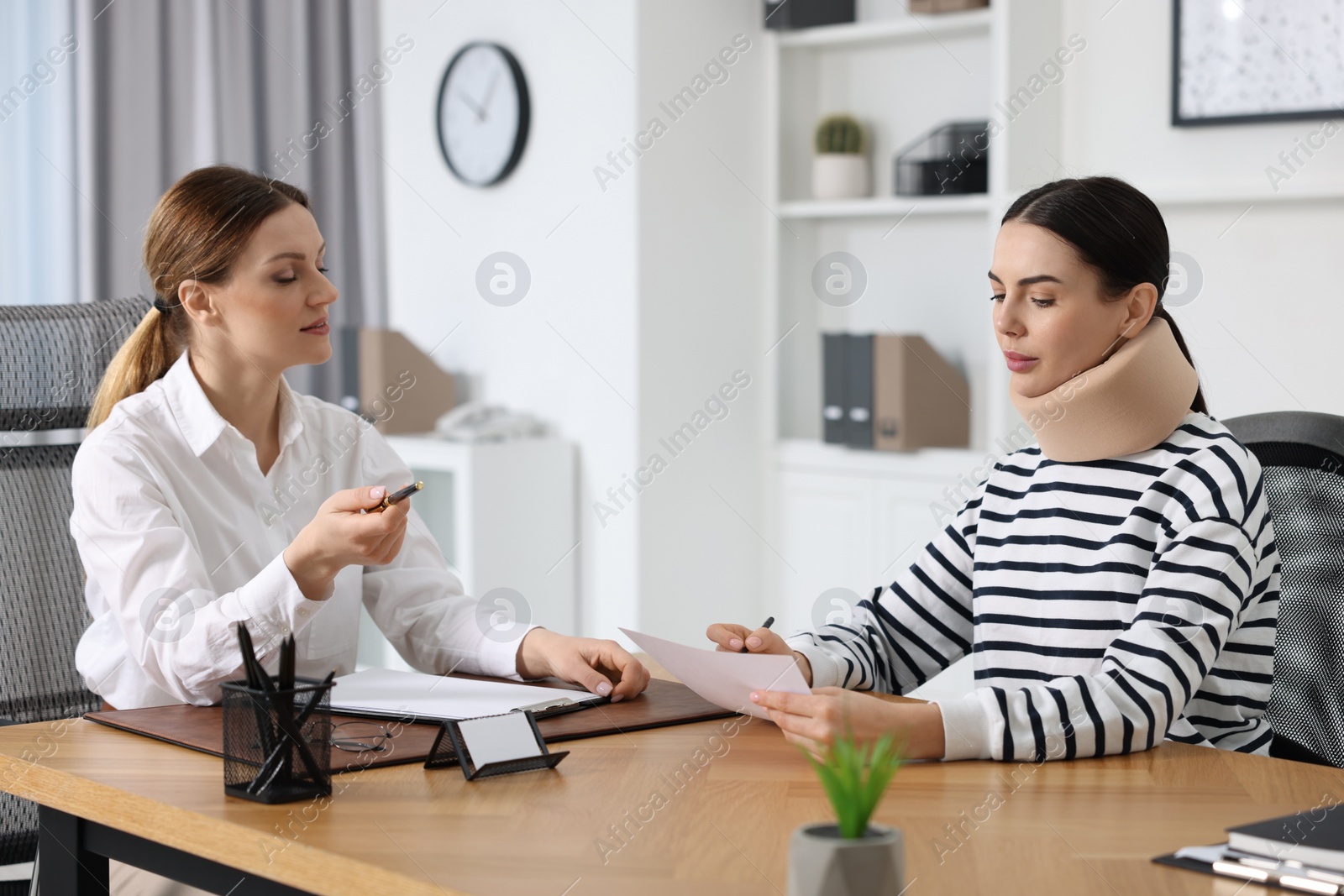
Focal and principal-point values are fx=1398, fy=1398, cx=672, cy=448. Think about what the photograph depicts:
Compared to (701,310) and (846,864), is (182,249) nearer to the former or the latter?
(846,864)

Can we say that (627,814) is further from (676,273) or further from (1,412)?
(676,273)

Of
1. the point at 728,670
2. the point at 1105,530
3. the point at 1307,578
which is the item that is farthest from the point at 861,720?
the point at 1307,578

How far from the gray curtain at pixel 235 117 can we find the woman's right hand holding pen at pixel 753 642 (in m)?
→ 2.67

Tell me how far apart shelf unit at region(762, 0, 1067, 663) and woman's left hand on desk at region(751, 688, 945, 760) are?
Answer: 6.88 feet

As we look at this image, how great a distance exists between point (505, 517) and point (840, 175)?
1243 millimetres

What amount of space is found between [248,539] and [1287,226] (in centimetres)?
230

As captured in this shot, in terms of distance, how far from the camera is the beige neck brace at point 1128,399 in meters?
1.39

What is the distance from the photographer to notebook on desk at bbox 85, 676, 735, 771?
1.23 m

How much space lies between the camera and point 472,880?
0.92 m

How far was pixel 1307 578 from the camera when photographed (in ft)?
5.13

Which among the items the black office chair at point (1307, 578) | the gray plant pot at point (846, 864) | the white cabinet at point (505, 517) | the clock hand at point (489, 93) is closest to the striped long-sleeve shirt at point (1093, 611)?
the black office chair at point (1307, 578)

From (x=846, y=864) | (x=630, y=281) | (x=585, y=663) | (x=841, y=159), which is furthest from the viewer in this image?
(x=841, y=159)

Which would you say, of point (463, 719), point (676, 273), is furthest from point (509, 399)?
point (463, 719)

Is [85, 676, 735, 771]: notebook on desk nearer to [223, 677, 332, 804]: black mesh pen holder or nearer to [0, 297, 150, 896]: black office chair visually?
[223, 677, 332, 804]: black mesh pen holder
